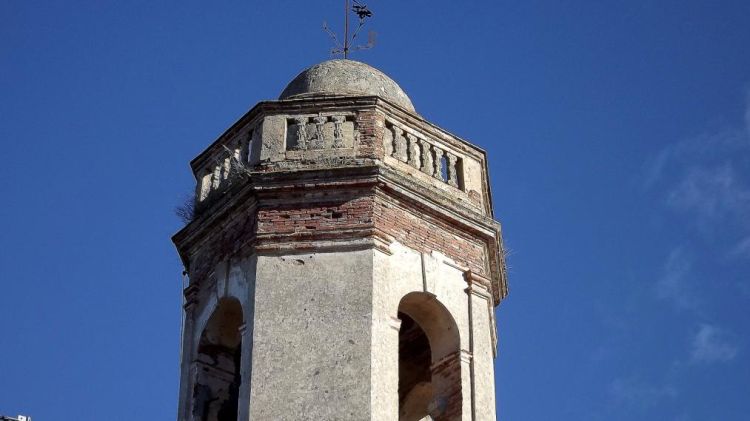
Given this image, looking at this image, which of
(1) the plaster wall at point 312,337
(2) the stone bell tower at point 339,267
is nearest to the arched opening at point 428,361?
(2) the stone bell tower at point 339,267

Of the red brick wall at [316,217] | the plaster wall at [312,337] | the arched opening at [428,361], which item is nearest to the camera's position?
the plaster wall at [312,337]

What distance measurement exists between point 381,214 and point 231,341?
1.75 m

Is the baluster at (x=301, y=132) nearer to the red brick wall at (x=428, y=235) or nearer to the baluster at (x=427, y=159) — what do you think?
the red brick wall at (x=428, y=235)

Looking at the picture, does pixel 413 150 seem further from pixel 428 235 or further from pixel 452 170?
pixel 428 235

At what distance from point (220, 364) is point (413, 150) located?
258cm

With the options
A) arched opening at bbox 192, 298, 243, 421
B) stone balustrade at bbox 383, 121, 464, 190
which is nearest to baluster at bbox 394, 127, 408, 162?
stone balustrade at bbox 383, 121, 464, 190

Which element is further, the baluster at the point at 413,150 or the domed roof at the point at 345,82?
the domed roof at the point at 345,82

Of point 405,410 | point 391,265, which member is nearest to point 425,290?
point 391,265

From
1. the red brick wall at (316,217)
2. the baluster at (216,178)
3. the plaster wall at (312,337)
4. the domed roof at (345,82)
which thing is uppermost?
the domed roof at (345,82)

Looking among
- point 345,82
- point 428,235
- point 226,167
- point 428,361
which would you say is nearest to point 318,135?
point 226,167

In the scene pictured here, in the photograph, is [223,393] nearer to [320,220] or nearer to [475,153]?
[320,220]

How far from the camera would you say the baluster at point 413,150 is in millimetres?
14859

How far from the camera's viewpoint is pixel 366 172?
46.8 feet

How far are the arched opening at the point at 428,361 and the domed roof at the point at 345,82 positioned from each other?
2066mm
